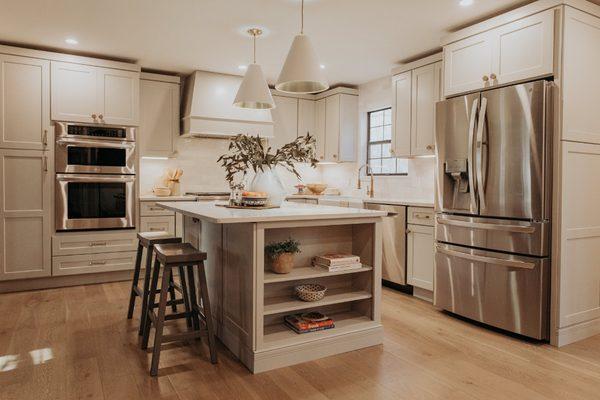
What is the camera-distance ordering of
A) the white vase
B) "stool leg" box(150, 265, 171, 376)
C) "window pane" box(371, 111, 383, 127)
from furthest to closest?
"window pane" box(371, 111, 383, 127) < the white vase < "stool leg" box(150, 265, 171, 376)

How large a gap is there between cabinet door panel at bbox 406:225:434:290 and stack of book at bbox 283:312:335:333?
4.96 feet

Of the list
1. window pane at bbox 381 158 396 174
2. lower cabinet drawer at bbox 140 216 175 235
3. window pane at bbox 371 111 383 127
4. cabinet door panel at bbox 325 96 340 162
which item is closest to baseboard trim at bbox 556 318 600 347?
window pane at bbox 381 158 396 174

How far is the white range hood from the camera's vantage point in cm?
525

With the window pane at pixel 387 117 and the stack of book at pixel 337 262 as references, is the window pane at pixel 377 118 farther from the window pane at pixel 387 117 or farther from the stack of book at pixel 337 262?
the stack of book at pixel 337 262

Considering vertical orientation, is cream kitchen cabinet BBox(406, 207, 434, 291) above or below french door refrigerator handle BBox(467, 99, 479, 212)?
below

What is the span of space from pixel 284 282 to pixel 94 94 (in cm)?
323

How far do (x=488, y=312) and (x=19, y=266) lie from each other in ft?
14.3

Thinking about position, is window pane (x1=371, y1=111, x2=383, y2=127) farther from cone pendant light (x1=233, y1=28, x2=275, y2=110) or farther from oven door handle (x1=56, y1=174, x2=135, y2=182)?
oven door handle (x1=56, y1=174, x2=135, y2=182)

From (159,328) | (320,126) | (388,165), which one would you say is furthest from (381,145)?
(159,328)

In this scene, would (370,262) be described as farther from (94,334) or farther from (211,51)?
(211,51)

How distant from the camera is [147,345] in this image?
2.90m

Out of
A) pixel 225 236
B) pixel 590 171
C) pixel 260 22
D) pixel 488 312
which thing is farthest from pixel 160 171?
pixel 590 171

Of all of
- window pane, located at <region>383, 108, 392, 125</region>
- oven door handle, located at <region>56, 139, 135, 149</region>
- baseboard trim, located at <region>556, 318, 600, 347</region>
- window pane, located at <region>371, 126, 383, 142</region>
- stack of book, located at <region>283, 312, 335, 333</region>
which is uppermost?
window pane, located at <region>383, 108, 392, 125</region>

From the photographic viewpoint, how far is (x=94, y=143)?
462 centimetres
